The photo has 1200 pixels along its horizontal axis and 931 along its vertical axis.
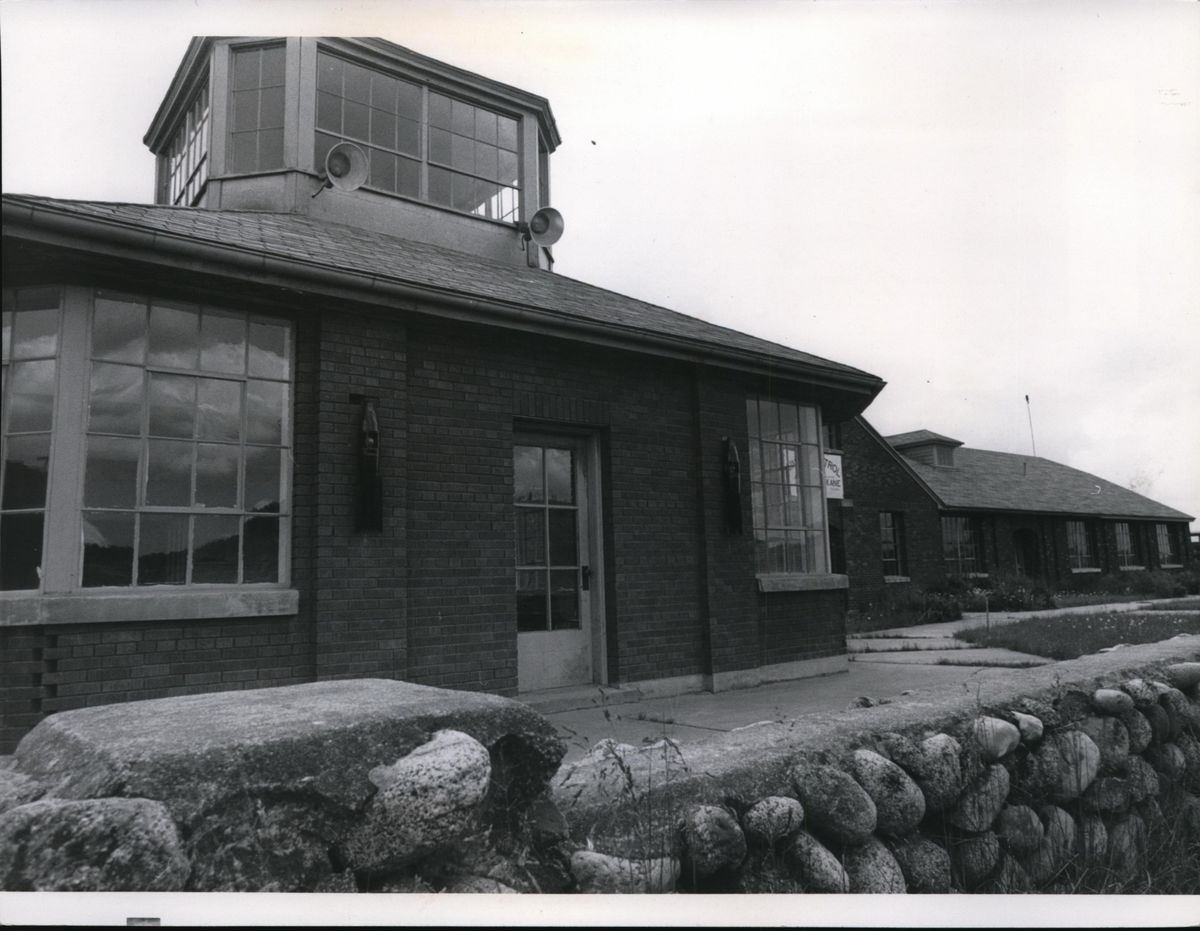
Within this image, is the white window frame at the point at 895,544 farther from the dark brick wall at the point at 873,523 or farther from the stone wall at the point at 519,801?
the stone wall at the point at 519,801

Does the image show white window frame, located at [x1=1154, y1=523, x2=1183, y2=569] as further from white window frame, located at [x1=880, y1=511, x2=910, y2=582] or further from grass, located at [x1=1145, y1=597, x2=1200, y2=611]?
white window frame, located at [x1=880, y1=511, x2=910, y2=582]

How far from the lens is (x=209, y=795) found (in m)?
1.84

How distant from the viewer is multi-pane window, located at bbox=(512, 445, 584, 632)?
623 centimetres

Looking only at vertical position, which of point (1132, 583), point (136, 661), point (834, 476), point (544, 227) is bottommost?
point (136, 661)

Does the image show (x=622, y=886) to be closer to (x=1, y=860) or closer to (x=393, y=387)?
(x=1, y=860)

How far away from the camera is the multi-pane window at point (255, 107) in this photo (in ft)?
25.6

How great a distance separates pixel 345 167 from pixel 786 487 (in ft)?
16.6

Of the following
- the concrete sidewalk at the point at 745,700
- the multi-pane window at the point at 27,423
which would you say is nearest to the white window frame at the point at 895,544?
the concrete sidewalk at the point at 745,700

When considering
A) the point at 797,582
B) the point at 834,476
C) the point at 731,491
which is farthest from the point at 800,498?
the point at 834,476

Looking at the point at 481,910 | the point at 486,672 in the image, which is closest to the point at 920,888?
the point at 481,910

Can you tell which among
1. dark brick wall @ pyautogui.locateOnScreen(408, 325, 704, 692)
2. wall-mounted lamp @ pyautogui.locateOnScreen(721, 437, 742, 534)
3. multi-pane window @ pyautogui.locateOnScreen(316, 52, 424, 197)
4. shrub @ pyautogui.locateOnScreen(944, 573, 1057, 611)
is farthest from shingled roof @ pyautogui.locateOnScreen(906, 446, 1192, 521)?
multi-pane window @ pyautogui.locateOnScreen(316, 52, 424, 197)

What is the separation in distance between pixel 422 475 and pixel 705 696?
9.53 feet

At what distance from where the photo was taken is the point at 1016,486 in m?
11.4

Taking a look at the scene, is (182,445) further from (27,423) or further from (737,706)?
(737,706)
